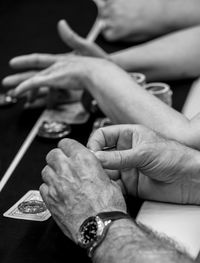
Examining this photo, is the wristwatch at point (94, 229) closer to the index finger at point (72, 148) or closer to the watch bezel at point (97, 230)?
the watch bezel at point (97, 230)

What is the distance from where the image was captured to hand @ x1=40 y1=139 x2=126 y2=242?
114 centimetres

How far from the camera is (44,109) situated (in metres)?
1.91

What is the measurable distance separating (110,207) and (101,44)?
1.41 m

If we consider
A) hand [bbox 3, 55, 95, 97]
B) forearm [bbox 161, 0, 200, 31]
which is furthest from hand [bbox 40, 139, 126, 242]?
forearm [bbox 161, 0, 200, 31]

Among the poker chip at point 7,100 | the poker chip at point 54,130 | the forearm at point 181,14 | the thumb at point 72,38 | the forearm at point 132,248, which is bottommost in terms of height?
the forearm at point 181,14

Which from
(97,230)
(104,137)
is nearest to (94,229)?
(97,230)

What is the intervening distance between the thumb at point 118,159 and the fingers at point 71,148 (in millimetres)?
34

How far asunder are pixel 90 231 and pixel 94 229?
0.03 ft

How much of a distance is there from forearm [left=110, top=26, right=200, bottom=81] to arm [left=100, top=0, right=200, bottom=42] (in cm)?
34

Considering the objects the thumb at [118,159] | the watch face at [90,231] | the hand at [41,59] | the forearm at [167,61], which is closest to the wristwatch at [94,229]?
the watch face at [90,231]

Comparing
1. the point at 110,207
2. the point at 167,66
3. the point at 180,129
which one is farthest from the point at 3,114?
the point at 110,207

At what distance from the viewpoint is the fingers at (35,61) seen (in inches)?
76.0

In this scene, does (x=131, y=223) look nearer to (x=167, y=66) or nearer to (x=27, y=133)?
(x=27, y=133)

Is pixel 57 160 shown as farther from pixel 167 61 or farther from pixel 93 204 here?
pixel 167 61
